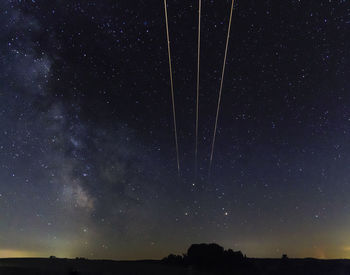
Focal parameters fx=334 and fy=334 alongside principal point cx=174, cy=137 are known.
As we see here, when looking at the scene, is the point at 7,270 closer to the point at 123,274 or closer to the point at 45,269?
the point at 45,269

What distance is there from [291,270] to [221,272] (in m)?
15.1

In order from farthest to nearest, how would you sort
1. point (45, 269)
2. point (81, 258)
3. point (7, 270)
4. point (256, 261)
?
point (256, 261), point (81, 258), point (45, 269), point (7, 270)

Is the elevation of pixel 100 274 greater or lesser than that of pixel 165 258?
lesser

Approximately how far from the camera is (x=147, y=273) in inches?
993

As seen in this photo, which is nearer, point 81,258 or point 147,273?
point 147,273

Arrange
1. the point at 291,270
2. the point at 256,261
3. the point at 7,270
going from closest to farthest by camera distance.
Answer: the point at 7,270, the point at 291,270, the point at 256,261

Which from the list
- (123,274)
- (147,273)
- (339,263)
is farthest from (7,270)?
(339,263)

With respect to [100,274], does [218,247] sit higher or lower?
higher

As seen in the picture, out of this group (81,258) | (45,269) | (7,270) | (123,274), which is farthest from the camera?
(81,258)

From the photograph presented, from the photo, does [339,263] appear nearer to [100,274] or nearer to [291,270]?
[291,270]

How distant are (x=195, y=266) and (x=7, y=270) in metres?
20.4

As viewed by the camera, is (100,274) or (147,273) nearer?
(100,274)

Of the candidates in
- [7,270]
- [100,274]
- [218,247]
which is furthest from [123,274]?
[218,247]

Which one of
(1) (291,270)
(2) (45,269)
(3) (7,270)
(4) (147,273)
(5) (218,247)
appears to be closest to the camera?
(3) (7,270)
